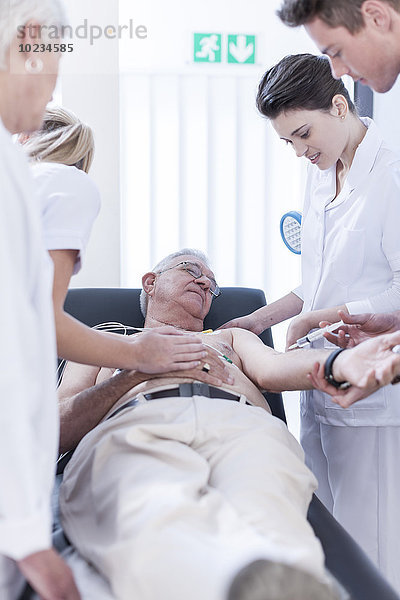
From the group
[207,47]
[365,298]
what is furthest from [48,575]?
[207,47]

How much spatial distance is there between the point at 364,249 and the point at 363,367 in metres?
0.51

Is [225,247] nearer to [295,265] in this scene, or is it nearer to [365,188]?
[295,265]

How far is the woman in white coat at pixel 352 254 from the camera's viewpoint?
1868 millimetres

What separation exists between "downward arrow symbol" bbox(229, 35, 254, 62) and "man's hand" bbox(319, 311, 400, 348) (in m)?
1.73

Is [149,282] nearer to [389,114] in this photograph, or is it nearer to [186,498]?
[186,498]

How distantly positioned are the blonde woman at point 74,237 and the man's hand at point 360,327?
15.2 inches

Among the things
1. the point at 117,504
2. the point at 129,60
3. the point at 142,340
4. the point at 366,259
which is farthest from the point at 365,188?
the point at 129,60

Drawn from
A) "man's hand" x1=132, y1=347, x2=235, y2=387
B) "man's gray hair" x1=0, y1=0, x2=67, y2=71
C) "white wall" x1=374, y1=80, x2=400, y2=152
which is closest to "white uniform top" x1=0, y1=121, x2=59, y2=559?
"man's gray hair" x1=0, y1=0, x2=67, y2=71

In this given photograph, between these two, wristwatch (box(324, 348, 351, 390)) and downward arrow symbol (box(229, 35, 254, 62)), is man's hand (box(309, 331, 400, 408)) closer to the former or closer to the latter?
wristwatch (box(324, 348, 351, 390))

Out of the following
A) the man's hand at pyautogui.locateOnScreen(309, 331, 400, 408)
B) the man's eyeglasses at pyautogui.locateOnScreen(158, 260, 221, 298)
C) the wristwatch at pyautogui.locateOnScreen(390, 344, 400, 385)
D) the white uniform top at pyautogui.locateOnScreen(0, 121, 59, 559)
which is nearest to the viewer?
the white uniform top at pyautogui.locateOnScreen(0, 121, 59, 559)

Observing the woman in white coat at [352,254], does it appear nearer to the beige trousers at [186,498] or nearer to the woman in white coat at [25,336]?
the beige trousers at [186,498]

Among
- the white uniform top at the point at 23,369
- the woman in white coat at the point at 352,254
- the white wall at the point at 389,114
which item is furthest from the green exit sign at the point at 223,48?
the white uniform top at the point at 23,369

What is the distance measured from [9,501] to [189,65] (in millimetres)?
2520

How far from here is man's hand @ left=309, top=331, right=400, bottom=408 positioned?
1.42 m
